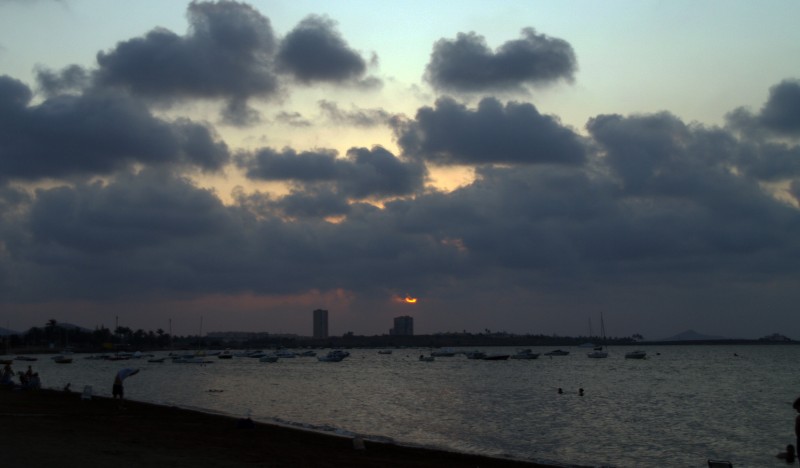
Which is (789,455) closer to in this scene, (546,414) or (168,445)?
(546,414)

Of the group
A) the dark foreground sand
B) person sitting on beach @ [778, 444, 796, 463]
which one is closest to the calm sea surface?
person sitting on beach @ [778, 444, 796, 463]

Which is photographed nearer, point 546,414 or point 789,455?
point 789,455

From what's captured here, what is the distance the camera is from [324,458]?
2341cm

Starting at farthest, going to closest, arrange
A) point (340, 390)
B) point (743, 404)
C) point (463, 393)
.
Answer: point (340, 390), point (463, 393), point (743, 404)

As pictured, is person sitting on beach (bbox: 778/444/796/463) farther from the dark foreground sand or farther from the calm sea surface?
the dark foreground sand

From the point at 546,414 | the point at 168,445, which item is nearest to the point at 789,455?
the point at 546,414

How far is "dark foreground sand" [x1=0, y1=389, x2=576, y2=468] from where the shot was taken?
1931cm

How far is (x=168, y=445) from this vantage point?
76.5 ft

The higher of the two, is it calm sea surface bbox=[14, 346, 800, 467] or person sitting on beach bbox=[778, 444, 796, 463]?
person sitting on beach bbox=[778, 444, 796, 463]

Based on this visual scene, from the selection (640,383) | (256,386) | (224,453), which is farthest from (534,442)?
(640,383)

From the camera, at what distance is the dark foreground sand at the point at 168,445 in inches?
760

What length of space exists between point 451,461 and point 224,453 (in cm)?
876

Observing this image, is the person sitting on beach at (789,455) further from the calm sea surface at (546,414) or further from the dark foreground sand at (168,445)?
the dark foreground sand at (168,445)

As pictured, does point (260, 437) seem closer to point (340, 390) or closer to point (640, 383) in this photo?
point (340, 390)
